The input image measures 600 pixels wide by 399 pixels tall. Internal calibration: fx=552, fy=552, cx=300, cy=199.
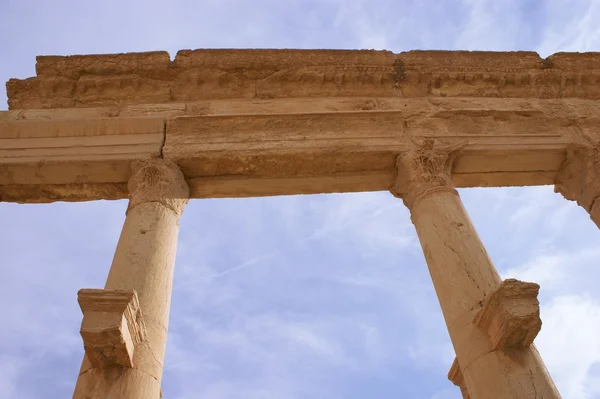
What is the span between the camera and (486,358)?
6.10 meters

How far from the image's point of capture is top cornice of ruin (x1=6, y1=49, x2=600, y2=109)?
9961mm

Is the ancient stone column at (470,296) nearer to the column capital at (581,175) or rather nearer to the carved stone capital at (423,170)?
the carved stone capital at (423,170)

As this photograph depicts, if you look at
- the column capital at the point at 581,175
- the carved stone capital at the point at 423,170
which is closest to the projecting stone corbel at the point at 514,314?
the carved stone capital at the point at 423,170

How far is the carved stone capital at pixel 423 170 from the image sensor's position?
8.45m

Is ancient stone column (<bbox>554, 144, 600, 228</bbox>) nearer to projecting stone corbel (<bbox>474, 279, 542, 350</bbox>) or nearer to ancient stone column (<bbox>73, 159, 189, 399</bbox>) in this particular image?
projecting stone corbel (<bbox>474, 279, 542, 350</bbox>)

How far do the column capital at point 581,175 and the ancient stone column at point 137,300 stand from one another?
658 centimetres

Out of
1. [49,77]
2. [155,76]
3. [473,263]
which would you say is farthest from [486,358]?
[49,77]

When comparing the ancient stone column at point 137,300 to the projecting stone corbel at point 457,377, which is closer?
the ancient stone column at point 137,300

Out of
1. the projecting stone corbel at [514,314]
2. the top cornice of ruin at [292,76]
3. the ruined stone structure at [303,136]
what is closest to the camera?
the projecting stone corbel at [514,314]

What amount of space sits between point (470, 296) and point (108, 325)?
4170mm

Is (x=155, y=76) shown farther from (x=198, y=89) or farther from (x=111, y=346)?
(x=111, y=346)

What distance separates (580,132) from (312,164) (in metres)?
4.82

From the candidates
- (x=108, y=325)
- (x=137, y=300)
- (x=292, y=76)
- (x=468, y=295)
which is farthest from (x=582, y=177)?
(x=108, y=325)

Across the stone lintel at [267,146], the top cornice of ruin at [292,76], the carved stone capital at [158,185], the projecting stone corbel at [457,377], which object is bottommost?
the projecting stone corbel at [457,377]
